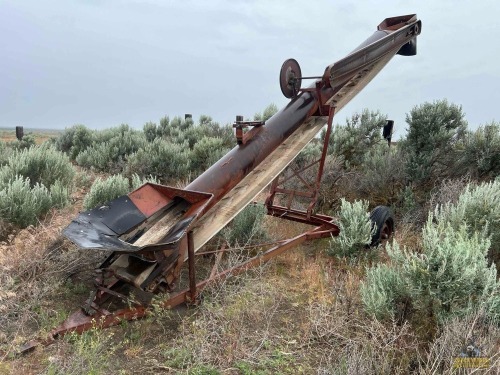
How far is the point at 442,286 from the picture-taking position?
2.78 m

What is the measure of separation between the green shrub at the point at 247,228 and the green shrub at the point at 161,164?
4.14 meters

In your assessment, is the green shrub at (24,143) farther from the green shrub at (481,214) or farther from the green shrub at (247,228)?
the green shrub at (481,214)

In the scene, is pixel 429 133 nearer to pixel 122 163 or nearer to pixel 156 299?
pixel 156 299

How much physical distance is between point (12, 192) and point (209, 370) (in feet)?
11.8

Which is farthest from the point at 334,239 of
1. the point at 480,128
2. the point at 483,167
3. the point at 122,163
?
the point at 122,163

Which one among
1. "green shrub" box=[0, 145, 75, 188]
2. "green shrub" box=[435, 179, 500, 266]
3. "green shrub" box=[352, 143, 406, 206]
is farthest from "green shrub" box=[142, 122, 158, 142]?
"green shrub" box=[435, 179, 500, 266]

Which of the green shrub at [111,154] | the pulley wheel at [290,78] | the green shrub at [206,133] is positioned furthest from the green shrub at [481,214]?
the green shrub at [206,133]

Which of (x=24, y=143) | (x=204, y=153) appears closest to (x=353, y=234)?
(x=204, y=153)

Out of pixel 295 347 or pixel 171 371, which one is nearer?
pixel 171 371

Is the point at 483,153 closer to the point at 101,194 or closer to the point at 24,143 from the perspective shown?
the point at 101,194

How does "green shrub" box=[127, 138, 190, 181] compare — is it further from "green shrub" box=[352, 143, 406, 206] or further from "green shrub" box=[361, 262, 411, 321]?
"green shrub" box=[361, 262, 411, 321]

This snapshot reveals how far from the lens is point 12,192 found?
4.82m

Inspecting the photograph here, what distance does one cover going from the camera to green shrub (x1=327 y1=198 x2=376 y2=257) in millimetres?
4977

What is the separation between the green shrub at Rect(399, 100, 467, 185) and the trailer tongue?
2.45 meters
